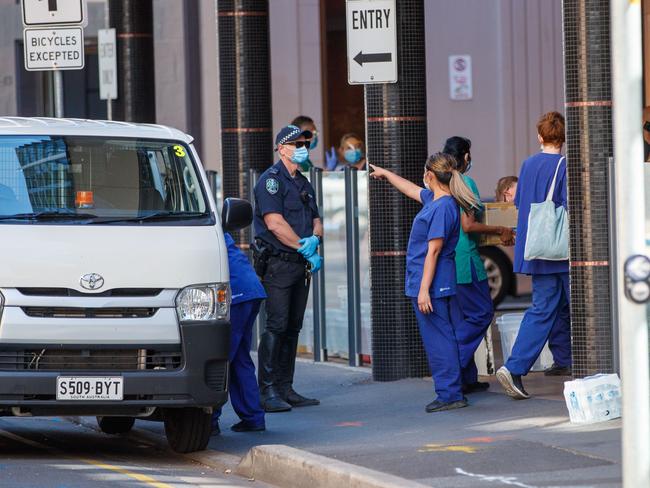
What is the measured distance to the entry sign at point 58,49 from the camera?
1451cm

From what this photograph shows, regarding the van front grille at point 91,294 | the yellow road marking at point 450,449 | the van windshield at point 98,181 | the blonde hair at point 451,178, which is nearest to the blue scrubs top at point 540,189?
the blonde hair at point 451,178

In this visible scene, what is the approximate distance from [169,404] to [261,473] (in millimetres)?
686

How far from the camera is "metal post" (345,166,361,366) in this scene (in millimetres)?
14297

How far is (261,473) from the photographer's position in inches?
379

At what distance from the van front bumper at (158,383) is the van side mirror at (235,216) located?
2.23ft

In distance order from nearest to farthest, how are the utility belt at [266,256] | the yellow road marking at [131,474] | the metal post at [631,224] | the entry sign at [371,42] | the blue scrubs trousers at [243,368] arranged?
the metal post at [631,224], the yellow road marking at [131,474], the blue scrubs trousers at [243,368], the utility belt at [266,256], the entry sign at [371,42]

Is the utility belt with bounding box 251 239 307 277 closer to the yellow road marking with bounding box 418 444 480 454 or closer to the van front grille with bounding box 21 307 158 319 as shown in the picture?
the van front grille with bounding box 21 307 158 319

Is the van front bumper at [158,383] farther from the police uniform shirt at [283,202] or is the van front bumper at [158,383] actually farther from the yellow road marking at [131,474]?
the police uniform shirt at [283,202]

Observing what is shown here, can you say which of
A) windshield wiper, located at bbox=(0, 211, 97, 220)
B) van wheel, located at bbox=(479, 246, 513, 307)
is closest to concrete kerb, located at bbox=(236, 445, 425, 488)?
windshield wiper, located at bbox=(0, 211, 97, 220)

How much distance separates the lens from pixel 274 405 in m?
12.1

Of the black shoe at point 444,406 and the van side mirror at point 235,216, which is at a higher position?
the van side mirror at point 235,216

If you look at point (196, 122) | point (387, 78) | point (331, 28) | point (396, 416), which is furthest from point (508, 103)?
point (396, 416)

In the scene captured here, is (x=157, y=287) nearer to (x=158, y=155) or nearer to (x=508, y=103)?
(x=158, y=155)

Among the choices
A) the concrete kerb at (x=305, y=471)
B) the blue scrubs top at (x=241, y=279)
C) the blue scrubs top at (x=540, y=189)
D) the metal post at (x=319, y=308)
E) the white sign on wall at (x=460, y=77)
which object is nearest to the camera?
the concrete kerb at (x=305, y=471)
